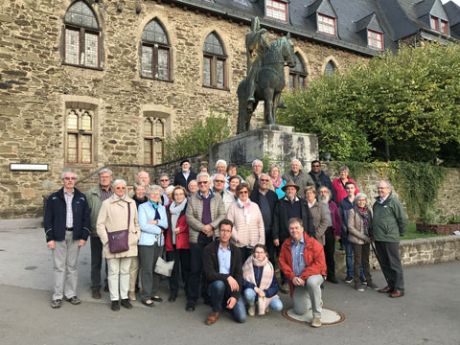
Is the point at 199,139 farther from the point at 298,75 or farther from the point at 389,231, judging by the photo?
the point at 298,75

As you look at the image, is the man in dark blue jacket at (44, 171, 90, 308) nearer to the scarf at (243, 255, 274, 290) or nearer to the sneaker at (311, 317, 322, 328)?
the scarf at (243, 255, 274, 290)

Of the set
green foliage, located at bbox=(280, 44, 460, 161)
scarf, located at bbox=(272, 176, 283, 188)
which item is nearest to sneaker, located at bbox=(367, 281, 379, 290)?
scarf, located at bbox=(272, 176, 283, 188)

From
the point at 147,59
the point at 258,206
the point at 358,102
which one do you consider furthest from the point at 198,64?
the point at 258,206

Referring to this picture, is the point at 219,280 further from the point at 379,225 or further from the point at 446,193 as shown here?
the point at 446,193

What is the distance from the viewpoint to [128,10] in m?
16.0

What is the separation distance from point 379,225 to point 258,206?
6.18 feet

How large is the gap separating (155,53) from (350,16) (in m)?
13.9

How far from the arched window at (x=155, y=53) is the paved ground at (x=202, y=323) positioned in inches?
459

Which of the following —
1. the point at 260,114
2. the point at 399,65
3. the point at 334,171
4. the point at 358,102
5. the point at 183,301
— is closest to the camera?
the point at 183,301

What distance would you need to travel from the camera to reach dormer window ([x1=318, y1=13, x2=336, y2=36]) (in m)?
21.7

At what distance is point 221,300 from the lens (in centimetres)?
478

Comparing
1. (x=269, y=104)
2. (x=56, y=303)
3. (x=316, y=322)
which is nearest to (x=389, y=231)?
(x=316, y=322)

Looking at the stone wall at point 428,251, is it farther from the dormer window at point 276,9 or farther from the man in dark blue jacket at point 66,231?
the dormer window at point 276,9

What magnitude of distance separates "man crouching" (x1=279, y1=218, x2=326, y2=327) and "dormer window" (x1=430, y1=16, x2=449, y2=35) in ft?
83.3
